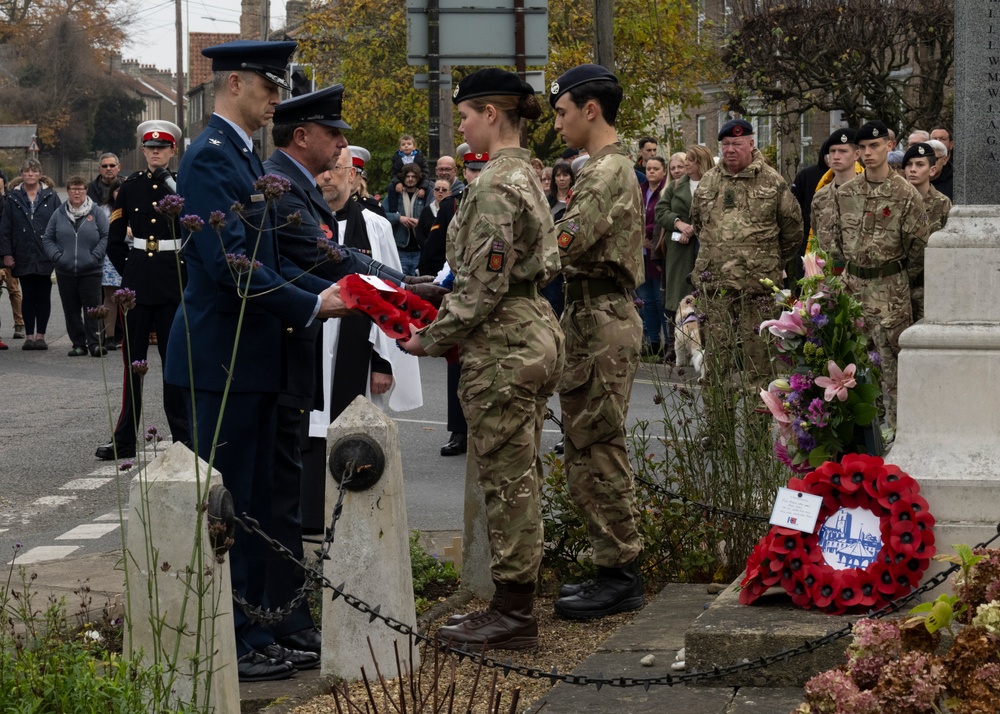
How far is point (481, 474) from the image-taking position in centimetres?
578

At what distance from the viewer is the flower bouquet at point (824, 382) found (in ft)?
18.4

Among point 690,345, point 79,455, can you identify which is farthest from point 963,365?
point 79,455

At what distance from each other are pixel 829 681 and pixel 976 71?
10.1 feet

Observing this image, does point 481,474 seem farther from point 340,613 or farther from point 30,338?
point 30,338

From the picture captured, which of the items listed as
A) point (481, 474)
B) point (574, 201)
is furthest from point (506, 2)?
point (481, 474)

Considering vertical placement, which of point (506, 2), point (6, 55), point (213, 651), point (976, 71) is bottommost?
point (213, 651)

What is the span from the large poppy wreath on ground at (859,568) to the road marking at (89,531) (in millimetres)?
4567

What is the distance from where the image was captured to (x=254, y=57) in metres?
5.61

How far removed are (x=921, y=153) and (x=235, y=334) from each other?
27.0 feet

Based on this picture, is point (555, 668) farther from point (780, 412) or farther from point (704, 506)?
point (704, 506)

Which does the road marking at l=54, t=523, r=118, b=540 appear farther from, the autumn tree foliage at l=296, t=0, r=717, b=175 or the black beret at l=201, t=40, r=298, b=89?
the autumn tree foliage at l=296, t=0, r=717, b=175

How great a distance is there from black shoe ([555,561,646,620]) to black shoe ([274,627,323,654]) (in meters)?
1.08

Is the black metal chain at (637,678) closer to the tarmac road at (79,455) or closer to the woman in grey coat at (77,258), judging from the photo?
the tarmac road at (79,455)

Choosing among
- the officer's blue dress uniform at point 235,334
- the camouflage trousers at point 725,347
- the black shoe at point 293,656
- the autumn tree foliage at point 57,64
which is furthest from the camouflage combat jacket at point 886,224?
the autumn tree foliage at point 57,64
